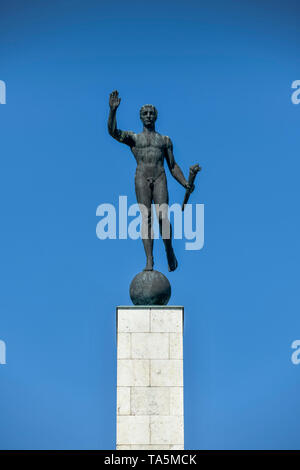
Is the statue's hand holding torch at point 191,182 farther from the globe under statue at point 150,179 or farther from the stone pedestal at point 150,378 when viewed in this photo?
the stone pedestal at point 150,378

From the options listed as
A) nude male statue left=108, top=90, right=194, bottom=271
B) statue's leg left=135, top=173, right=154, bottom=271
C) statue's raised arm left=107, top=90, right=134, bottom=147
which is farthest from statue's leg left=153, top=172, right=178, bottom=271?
statue's raised arm left=107, top=90, right=134, bottom=147

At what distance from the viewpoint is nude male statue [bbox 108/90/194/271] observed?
37.3 m

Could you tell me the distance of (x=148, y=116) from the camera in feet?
124

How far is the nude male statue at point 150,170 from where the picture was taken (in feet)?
122

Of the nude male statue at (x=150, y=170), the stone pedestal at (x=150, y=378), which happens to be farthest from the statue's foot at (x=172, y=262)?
the stone pedestal at (x=150, y=378)

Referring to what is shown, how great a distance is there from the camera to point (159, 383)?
35.6 m

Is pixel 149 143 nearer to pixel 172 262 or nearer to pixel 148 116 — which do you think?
pixel 148 116

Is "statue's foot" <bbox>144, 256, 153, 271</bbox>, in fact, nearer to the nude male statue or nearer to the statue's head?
the nude male statue

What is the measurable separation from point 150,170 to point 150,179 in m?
0.24

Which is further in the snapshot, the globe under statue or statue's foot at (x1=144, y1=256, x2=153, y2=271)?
statue's foot at (x1=144, y1=256, x2=153, y2=271)

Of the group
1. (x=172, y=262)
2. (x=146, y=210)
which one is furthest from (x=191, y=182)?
(x=172, y=262)
